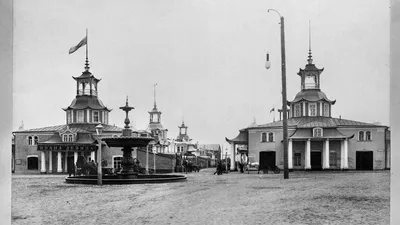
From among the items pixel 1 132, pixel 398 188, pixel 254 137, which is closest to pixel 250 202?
pixel 398 188

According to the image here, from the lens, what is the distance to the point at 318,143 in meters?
40.8

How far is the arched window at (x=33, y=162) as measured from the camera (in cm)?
4544

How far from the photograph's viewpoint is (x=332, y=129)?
39906 millimetres

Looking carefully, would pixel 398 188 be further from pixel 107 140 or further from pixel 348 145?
pixel 348 145

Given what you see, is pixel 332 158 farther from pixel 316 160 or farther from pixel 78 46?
pixel 78 46

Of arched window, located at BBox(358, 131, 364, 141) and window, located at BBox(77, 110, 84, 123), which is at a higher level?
window, located at BBox(77, 110, 84, 123)

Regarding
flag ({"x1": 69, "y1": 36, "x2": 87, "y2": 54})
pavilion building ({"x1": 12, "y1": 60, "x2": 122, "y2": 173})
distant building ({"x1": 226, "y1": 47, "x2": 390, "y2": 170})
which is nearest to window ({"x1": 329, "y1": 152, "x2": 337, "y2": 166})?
distant building ({"x1": 226, "y1": 47, "x2": 390, "y2": 170})

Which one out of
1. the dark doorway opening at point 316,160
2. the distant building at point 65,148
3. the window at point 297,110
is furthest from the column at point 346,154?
the distant building at point 65,148

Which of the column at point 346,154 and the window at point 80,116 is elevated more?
the window at point 80,116

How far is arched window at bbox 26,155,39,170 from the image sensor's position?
45438 mm

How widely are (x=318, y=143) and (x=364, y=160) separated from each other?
13.4 ft

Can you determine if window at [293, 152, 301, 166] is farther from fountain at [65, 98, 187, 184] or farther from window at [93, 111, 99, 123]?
window at [93, 111, 99, 123]

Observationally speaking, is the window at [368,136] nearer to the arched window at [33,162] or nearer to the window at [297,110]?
the window at [297,110]

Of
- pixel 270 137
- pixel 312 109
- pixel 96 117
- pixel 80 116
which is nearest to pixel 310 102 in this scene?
pixel 312 109
